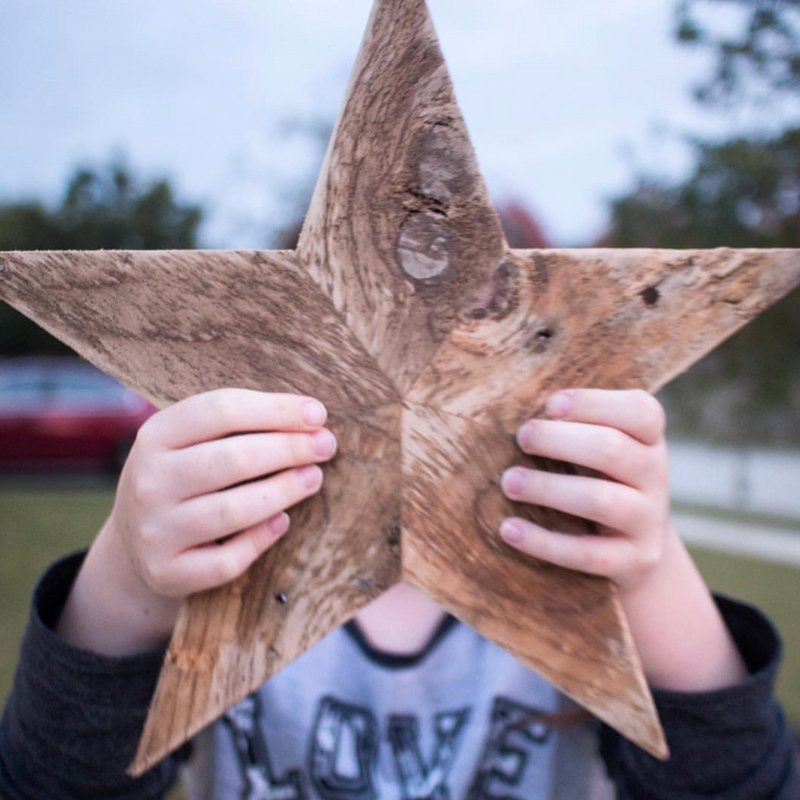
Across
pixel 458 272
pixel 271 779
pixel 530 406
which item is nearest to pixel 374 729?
pixel 271 779

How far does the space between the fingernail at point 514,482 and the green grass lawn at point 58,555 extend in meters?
3.49

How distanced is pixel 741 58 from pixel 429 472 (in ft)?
6.64

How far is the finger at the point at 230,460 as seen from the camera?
2.97 ft

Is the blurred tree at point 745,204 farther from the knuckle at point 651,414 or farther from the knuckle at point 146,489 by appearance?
the knuckle at point 146,489

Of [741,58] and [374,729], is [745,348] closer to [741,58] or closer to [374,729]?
[741,58]

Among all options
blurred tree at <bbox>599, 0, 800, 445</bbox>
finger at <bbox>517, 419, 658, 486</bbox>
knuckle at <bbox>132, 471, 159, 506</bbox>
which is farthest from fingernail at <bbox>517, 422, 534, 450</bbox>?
blurred tree at <bbox>599, 0, 800, 445</bbox>

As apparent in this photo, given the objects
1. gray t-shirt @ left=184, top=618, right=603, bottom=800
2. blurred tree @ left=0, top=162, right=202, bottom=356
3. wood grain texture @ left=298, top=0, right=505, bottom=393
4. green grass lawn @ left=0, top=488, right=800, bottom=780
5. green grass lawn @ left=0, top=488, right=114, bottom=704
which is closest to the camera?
wood grain texture @ left=298, top=0, right=505, bottom=393

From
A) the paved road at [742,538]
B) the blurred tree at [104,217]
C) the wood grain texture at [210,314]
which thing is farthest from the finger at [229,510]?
the blurred tree at [104,217]

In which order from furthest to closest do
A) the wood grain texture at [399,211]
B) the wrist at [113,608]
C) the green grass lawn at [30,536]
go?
the green grass lawn at [30,536]
the wrist at [113,608]
the wood grain texture at [399,211]

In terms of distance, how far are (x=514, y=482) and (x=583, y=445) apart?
102 mm

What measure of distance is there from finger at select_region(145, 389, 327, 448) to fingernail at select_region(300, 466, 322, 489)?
6cm

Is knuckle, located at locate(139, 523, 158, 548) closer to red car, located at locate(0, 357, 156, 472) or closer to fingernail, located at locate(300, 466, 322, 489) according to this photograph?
fingernail, located at locate(300, 466, 322, 489)

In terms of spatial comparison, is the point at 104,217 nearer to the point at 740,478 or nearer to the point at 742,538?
the point at 740,478

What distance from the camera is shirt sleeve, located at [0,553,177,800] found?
112cm
